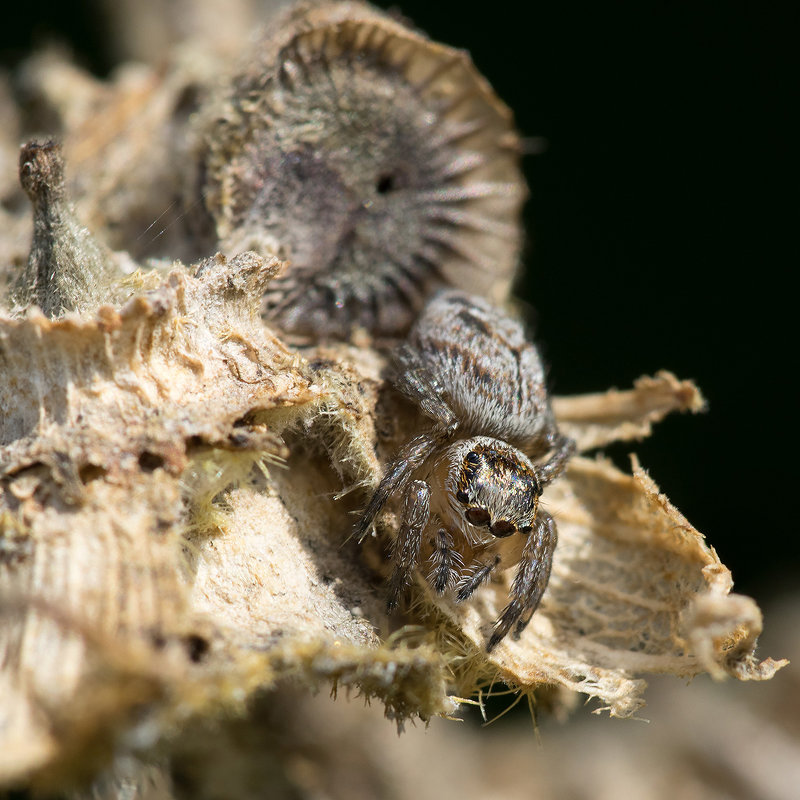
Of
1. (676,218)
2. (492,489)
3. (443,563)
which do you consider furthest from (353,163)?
(676,218)

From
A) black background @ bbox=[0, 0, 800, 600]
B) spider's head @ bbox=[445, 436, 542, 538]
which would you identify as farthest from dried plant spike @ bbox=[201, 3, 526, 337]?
black background @ bbox=[0, 0, 800, 600]

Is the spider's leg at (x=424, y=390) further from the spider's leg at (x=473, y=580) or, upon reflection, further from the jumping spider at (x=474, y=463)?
the spider's leg at (x=473, y=580)

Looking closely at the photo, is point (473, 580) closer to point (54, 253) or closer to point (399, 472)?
point (399, 472)

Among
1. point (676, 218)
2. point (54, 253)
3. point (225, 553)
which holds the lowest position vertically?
point (225, 553)

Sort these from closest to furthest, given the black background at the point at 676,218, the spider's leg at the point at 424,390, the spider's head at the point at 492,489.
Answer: the spider's head at the point at 492,489 < the spider's leg at the point at 424,390 < the black background at the point at 676,218

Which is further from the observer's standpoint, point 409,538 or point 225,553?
point 409,538

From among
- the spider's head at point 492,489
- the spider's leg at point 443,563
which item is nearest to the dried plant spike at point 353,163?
the spider's head at point 492,489

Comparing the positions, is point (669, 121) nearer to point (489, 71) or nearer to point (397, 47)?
point (489, 71)

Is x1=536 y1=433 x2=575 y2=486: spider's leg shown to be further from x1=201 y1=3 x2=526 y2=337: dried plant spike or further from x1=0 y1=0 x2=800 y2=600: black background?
x1=0 y1=0 x2=800 y2=600: black background
